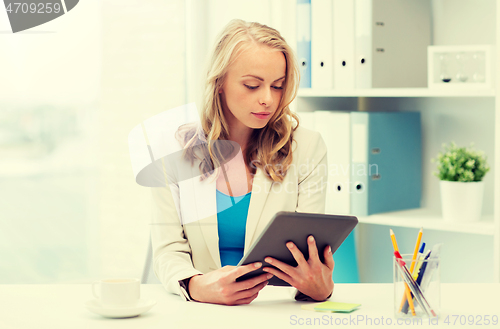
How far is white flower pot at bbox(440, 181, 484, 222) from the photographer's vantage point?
5.55ft

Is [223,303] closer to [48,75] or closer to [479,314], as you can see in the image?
[479,314]

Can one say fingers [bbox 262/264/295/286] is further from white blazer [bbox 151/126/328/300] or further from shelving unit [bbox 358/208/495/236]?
shelving unit [bbox 358/208/495/236]

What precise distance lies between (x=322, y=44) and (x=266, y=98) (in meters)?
0.61

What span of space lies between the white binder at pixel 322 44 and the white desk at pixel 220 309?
95 cm

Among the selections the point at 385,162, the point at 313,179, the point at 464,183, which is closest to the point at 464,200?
the point at 464,183

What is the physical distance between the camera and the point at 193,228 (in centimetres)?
140

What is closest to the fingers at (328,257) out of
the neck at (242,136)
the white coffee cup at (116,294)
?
the white coffee cup at (116,294)

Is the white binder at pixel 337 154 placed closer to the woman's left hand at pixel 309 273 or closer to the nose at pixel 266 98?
the nose at pixel 266 98

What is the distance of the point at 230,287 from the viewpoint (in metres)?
0.99

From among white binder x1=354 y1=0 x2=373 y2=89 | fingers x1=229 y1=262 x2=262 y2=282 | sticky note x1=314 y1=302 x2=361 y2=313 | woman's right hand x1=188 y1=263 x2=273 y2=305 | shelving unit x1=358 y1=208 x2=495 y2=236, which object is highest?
white binder x1=354 y1=0 x2=373 y2=89

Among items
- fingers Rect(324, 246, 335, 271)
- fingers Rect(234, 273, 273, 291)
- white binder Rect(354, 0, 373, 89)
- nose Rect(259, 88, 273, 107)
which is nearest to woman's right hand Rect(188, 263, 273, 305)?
fingers Rect(234, 273, 273, 291)

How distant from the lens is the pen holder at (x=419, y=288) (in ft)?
2.85

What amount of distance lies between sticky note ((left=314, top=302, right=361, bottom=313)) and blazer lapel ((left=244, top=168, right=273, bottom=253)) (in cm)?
44

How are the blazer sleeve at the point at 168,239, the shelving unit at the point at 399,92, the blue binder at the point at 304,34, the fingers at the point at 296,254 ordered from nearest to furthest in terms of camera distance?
1. the fingers at the point at 296,254
2. the blazer sleeve at the point at 168,239
3. the shelving unit at the point at 399,92
4. the blue binder at the point at 304,34
